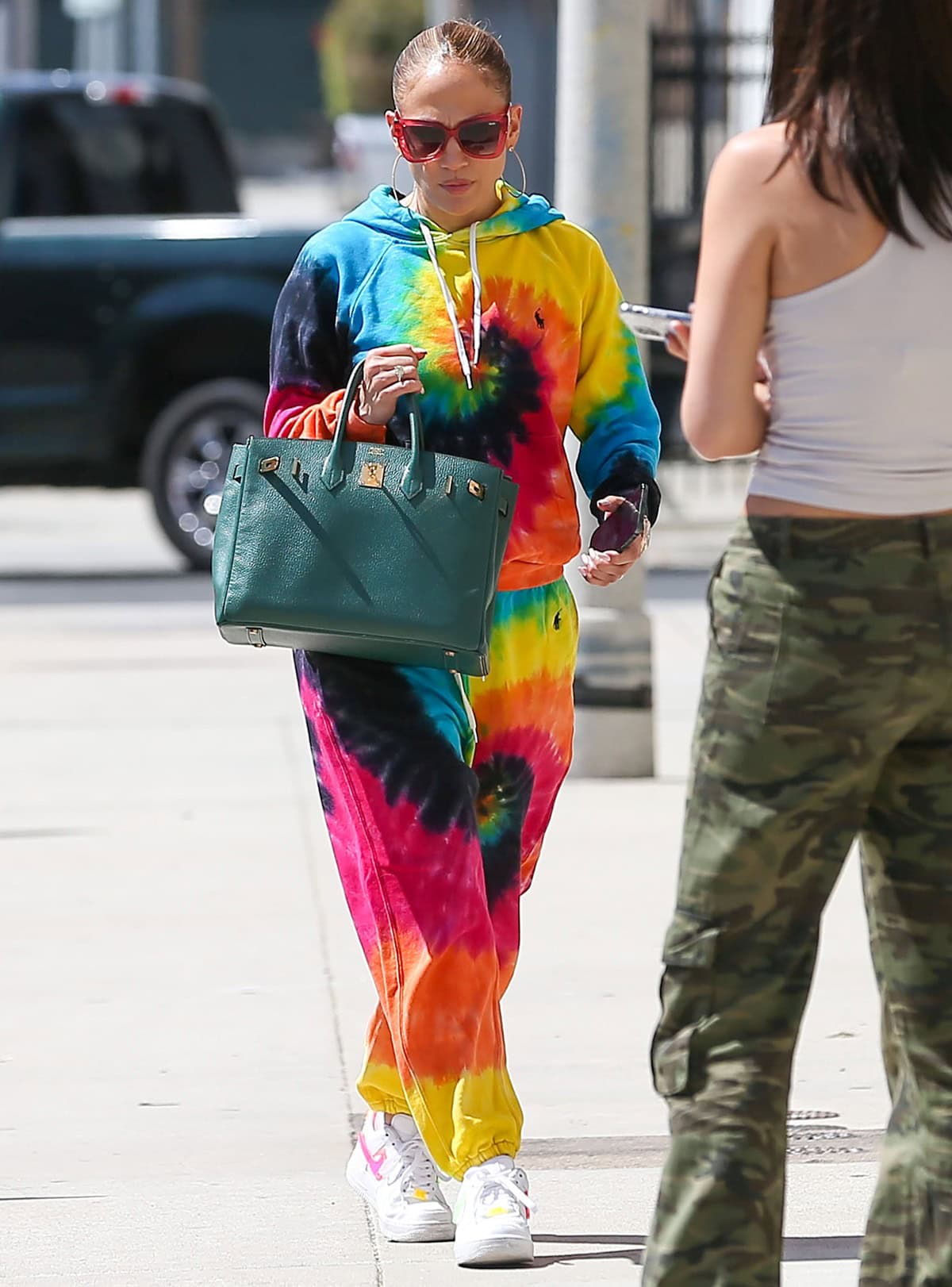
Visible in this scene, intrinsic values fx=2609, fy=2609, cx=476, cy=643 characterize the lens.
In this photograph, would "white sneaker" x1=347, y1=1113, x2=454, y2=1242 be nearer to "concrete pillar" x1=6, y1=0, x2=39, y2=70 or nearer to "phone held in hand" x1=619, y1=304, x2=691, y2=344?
"phone held in hand" x1=619, y1=304, x2=691, y2=344

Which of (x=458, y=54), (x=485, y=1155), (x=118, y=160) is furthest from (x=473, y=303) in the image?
(x=118, y=160)

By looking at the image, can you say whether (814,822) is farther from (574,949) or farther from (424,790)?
(574,949)

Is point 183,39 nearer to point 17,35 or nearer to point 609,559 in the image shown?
point 17,35

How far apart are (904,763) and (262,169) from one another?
59.9 metres

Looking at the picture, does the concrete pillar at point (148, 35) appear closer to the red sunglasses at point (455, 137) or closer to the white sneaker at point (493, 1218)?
the red sunglasses at point (455, 137)

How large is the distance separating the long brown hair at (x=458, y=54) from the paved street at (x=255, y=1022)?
67.5 inches

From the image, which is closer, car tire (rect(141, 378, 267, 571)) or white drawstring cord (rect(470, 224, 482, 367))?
white drawstring cord (rect(470, 224, 482, 367))

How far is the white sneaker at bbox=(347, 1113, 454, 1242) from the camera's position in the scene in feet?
12.8

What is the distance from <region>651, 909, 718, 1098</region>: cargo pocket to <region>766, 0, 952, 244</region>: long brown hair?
2.63ft

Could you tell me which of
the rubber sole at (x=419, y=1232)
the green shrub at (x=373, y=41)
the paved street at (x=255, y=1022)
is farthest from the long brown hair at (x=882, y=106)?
the green shrub at (x=373, y=41)

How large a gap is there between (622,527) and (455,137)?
2.00 ft

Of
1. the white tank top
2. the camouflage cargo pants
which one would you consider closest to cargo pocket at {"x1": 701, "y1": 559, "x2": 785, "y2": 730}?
the camouflage cargo pants

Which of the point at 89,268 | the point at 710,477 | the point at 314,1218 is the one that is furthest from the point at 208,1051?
the point at 710,477

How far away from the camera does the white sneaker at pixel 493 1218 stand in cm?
372
